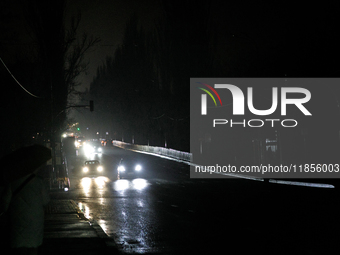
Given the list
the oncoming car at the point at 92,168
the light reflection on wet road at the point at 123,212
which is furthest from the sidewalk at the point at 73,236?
the oncoming car at the point at 92,168

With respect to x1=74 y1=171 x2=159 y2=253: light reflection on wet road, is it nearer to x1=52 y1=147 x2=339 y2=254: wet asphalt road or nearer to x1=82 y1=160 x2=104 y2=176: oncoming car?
x1=52 y1=147 x2=339 y2=254: wet asphalt road

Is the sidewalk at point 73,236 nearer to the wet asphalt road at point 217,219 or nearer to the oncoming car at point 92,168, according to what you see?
the wet asphalt road at point 217,219

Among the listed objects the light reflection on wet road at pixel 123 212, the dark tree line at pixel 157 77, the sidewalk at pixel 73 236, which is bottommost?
the light reflection on wet road at pixel 123 212

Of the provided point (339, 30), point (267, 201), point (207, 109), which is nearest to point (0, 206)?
point (267, 201)

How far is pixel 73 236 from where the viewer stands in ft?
30.5

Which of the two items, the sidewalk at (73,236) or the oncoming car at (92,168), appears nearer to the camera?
the sidewalk at (73,236)

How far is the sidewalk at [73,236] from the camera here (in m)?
7.95

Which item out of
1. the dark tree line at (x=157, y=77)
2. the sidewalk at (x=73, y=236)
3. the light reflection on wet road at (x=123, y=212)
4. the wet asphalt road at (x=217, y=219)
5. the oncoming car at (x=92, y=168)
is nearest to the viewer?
the sidewalk at (x=73, y=236)

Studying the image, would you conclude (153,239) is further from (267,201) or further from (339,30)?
(339,30)

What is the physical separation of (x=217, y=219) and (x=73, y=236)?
4.68 meters

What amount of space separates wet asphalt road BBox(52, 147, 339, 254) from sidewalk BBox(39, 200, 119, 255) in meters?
0.54

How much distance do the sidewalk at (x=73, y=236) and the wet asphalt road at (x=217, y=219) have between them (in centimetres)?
54

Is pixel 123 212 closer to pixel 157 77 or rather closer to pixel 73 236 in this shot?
pixel 73 236

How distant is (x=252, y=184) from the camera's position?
951 inches
